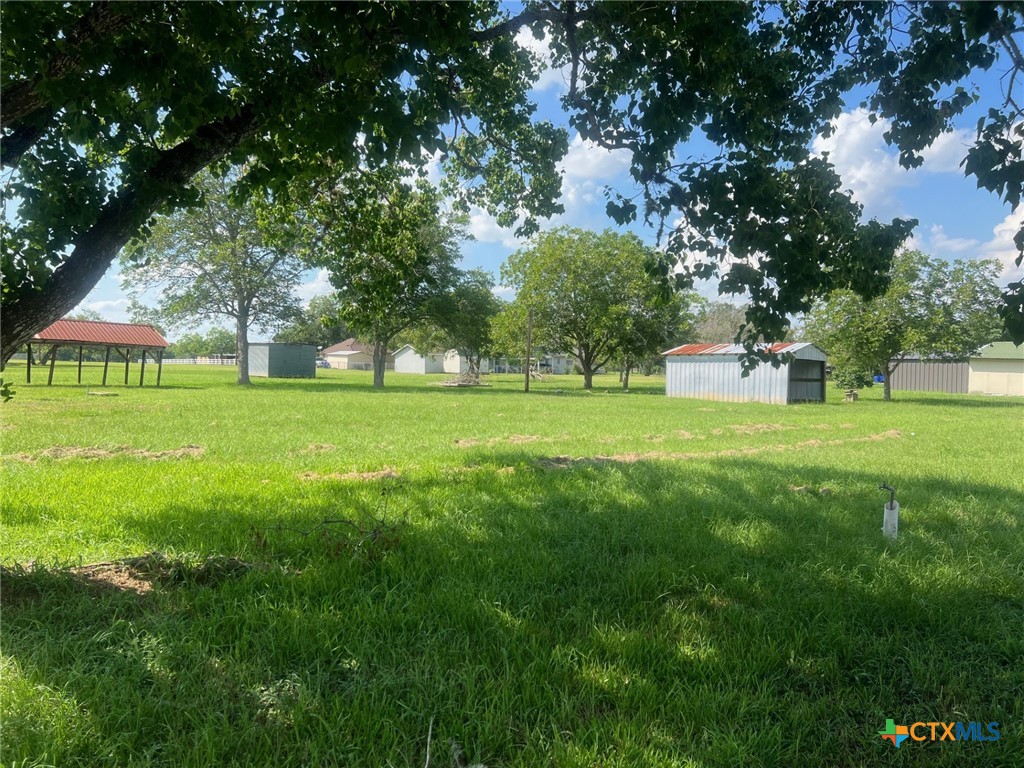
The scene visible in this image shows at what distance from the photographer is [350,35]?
10.6 ft

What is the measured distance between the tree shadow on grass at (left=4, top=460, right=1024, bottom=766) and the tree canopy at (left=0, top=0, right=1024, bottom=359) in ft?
5.87

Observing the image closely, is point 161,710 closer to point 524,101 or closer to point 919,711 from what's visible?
point 919,711

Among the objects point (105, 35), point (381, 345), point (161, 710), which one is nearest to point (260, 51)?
point (105, 35)

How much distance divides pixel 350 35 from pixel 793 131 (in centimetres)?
360

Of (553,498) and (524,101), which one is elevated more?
(524,101)

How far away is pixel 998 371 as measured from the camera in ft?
131

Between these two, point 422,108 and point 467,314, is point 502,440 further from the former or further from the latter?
point 467,314

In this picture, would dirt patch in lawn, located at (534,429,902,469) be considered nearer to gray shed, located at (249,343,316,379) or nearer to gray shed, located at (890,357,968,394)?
gray shed, located at (890,357,968,394)

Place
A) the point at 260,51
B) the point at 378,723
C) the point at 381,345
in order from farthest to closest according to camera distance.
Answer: the point at 381,345, the point at 260,51, the point at 378,723

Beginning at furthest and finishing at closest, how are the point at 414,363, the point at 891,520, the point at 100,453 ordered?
the point at 414,363 → the point at 100,453 → the point at 891,520

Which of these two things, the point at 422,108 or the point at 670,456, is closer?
the point at 422,108

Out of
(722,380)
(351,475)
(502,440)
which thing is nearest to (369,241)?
(351,475)

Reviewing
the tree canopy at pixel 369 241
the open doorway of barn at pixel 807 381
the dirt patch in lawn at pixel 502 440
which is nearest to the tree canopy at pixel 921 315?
the open doorway of barn at pixel 807 381

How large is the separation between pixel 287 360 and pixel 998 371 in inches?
2136
